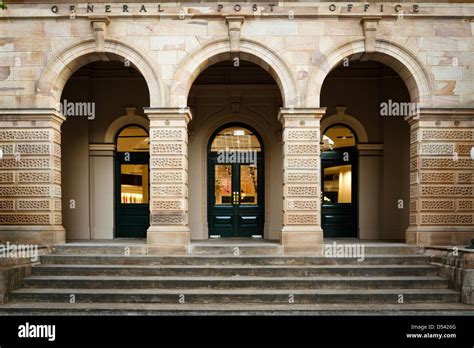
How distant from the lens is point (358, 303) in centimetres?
926

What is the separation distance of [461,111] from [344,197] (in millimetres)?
4766

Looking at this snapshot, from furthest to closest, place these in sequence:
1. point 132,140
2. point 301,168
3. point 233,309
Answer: point 132,140 < point 301,168 < point 233,309

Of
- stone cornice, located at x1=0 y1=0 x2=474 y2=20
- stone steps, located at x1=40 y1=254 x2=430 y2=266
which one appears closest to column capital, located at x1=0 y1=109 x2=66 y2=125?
stone cornice, located at x1=0 y1=0 x2=474 y2=20

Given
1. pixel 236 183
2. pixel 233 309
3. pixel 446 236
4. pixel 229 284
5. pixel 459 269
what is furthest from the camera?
pixel 236 183

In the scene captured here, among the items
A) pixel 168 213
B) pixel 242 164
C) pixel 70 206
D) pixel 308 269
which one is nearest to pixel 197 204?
pixel 242 164

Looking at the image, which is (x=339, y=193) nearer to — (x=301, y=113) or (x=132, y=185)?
(x=301, y=113)

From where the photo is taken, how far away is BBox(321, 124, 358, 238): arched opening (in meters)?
14.8

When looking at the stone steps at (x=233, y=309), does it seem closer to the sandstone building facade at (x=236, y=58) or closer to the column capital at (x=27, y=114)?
the sandstone building facade at (x=236, y=58)

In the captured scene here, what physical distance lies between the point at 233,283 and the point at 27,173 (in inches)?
232

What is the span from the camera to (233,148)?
1473 cm

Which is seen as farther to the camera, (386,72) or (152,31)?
(386,72)

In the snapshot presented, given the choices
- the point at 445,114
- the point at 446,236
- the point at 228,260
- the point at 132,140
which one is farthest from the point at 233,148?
the point at 446,236
